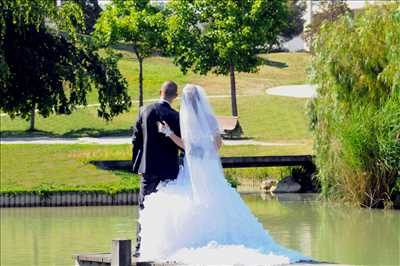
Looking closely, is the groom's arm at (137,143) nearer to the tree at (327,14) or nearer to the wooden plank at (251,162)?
the wooden plank at (251,162)

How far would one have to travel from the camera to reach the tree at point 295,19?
8131 cm

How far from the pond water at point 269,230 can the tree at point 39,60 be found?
7.81 ft

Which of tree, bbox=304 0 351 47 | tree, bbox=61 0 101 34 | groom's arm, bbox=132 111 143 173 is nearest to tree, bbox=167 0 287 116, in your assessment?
tree, bbox=304 0 351 47

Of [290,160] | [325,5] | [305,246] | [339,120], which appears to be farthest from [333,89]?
[325,5]

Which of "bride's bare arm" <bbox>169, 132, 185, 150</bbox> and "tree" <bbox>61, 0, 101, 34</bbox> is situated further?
"tree" <bbox>61, 0, 101, 34</bbox>

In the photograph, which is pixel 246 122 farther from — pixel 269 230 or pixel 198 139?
pixel 198 139

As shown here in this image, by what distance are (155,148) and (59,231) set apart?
13443mm

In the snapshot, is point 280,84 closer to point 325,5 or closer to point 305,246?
point 325,5

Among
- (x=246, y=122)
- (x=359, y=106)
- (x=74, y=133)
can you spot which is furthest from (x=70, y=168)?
(x=246, y=122)

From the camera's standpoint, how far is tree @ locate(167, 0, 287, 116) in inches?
2115

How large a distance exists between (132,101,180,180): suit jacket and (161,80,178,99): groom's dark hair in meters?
0.11

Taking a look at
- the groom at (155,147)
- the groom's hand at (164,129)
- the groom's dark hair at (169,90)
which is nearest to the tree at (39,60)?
the groom at (155,147)

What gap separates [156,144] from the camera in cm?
1230

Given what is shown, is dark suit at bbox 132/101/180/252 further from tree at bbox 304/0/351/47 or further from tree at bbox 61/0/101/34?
tree at bbox 61/0/101/34
